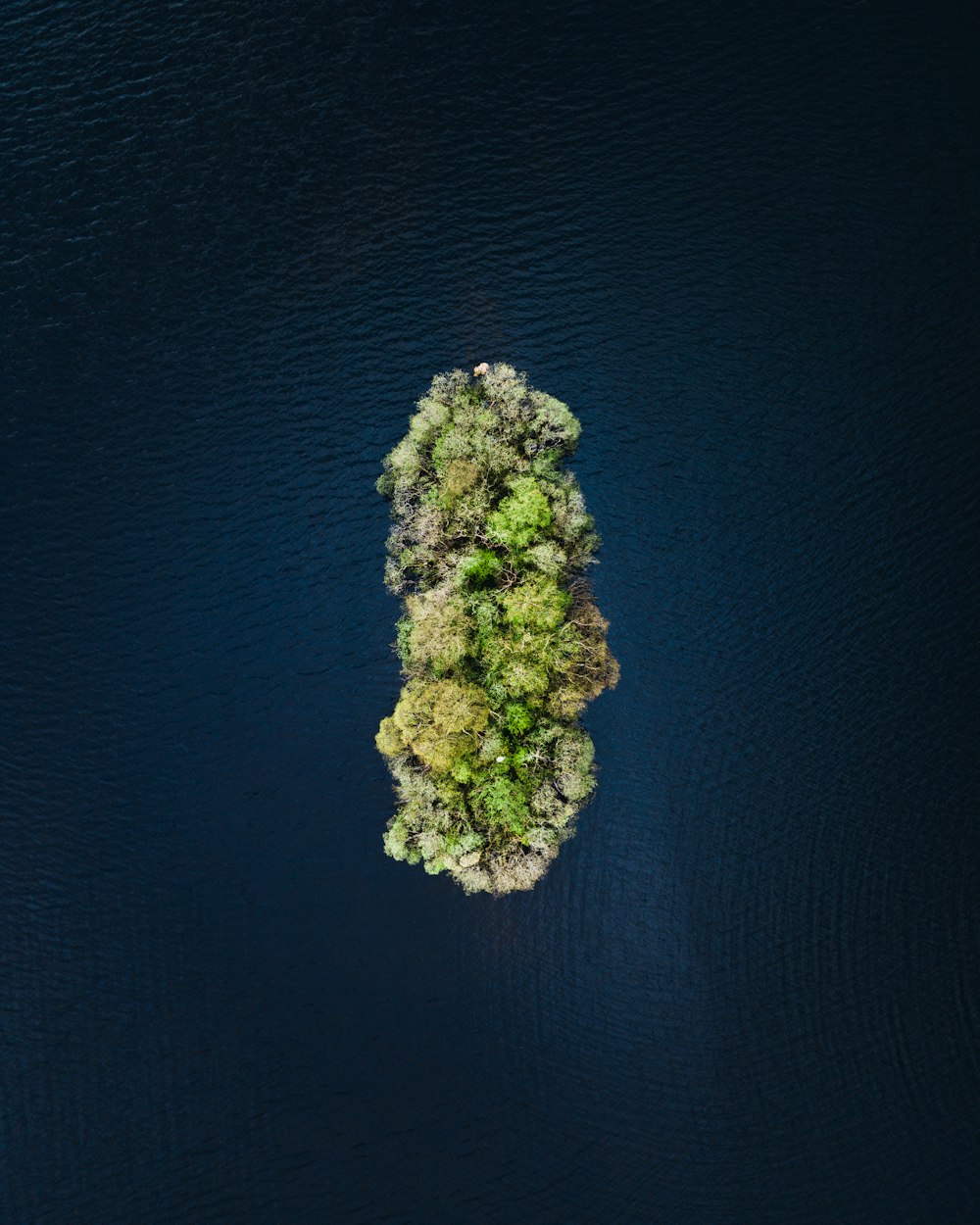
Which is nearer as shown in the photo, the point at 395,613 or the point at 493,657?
the point at 493,657

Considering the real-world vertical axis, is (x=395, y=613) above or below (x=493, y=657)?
above

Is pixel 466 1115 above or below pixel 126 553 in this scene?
below

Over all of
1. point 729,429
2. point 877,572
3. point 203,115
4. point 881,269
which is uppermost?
point 203,115

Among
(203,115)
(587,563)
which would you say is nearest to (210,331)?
(203,115)

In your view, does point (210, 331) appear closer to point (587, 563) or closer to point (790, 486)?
point (587, 563)

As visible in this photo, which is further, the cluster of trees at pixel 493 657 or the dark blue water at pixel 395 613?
the dark blue water at pixel 395 613

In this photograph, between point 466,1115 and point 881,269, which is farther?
point 881,269
